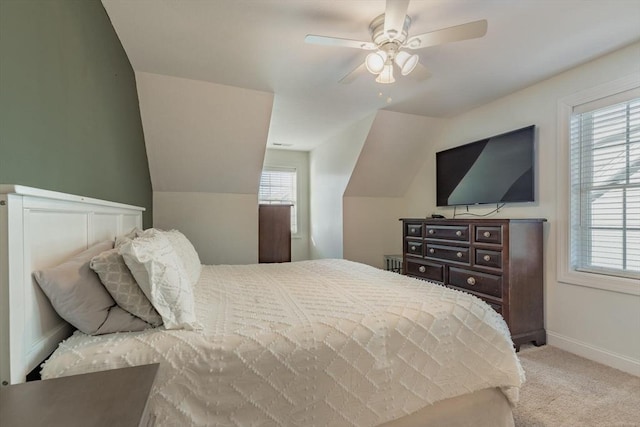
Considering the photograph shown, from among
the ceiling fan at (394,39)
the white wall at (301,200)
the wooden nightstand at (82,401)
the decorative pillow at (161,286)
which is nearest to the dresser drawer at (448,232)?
the ceiling fan at (394,39)

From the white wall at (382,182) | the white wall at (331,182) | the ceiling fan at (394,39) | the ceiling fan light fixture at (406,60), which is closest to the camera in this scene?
the ceiling fan at (394,39)

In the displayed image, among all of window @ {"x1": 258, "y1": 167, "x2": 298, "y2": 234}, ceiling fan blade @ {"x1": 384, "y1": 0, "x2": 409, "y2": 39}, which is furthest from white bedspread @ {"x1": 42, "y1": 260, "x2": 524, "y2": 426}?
window @ {"x1": 258, "y1": 167, "x2": 298, "y2": 234}

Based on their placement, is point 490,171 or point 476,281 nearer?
point 476,281

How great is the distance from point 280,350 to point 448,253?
2.46 metres

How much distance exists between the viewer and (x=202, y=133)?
3195mm

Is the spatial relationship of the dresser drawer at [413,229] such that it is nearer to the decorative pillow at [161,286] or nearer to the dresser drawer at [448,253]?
the dresser drawer at [448,253]

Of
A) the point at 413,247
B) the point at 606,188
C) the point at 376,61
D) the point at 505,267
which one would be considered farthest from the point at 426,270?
the point at 376,61

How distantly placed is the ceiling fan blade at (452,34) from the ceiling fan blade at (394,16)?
0.38 feet

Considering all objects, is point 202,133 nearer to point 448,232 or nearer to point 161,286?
point 161,286

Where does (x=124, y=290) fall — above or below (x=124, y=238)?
below

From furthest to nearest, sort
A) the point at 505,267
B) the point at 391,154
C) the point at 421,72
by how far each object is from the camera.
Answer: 1. the point at 391,154
2. the point at 505,267
3. the point at 421,72

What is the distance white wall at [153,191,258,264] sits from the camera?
363cm

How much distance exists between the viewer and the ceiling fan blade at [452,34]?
5.04ft

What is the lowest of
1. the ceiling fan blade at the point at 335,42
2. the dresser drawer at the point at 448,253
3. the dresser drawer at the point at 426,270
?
the dresser drawer at the point at 426,270
